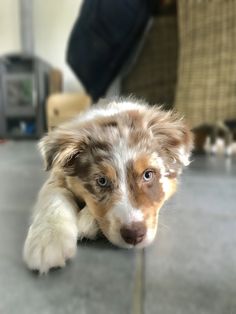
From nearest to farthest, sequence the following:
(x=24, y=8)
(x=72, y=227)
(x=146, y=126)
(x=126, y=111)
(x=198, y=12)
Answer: (x=72, y=227)
(x=146, y=126)
(x=126, y=111)
(x=198, y=12)
(x=24, y=8)

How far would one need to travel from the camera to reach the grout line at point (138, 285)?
0.77 m

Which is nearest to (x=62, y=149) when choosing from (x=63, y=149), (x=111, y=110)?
(x=63, y=149)

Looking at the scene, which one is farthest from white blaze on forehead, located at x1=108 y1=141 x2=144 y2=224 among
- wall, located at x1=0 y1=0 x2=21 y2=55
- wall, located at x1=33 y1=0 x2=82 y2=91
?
wall, located at x1=0 y1=0 x2=21 y2=55

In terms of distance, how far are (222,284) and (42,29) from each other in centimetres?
478

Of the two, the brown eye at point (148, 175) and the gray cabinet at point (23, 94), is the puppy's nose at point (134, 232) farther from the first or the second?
the gray cabinet at point (23, 94)

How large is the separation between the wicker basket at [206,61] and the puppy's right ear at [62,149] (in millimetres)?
1643

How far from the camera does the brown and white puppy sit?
102 centimetres

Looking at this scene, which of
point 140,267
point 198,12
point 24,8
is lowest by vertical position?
point 140,267

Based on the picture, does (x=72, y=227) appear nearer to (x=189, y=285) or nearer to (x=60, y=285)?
(x=60, y=285)

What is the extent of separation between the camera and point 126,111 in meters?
1.45

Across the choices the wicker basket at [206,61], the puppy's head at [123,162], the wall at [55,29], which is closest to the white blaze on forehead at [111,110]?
the puppy's head at [123,162]

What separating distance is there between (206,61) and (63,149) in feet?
5.98

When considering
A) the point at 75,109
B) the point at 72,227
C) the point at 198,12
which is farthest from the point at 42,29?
the point at 72,227

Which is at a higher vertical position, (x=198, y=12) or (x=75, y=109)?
(x=198, y=12)
